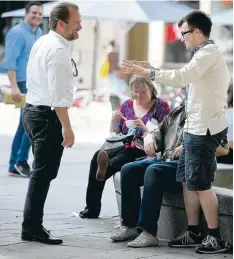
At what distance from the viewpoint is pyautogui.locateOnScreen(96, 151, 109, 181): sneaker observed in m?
8.70

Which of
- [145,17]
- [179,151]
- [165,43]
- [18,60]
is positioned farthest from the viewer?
[165,43]

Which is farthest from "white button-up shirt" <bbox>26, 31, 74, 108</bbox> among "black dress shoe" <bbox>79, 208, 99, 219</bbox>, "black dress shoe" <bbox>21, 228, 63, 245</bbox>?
"black dress shoe" <bbox>79, 208, 99, 219</bbox>

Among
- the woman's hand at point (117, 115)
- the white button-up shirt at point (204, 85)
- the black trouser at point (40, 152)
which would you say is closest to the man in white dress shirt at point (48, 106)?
the black trouser at point (40, 152)

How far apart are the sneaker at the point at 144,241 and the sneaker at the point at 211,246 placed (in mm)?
385

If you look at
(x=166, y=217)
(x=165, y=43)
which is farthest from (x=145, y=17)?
(x=165, y=43)

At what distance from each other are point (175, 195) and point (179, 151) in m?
0.39

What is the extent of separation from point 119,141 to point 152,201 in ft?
4.32

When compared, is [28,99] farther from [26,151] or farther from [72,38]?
[26,151]

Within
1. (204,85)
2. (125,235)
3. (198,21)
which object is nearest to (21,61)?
(125,235)

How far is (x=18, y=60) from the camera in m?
11.7

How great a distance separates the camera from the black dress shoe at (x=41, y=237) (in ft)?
24.7

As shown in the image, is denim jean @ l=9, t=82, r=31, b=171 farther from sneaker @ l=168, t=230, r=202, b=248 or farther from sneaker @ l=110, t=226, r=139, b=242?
sneaker @ l=168, t=230, r=202, b=248

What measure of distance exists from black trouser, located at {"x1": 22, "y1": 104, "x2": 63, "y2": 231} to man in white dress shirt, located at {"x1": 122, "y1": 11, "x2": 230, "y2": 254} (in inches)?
30.0

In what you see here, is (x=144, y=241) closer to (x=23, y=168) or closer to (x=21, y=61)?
(x=23, y=168)
